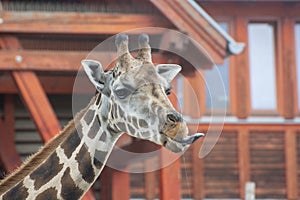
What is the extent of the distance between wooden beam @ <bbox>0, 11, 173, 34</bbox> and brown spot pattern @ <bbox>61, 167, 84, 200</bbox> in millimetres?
3211

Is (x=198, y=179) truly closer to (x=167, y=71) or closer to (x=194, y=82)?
(x=194, y=82)

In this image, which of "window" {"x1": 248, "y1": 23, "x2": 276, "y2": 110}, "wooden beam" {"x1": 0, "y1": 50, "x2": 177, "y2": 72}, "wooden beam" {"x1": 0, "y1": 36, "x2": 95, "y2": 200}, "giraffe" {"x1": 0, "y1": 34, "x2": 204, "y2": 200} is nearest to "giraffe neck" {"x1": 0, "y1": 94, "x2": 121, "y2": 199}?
"giraffe" {"x1": 0, "y1": 34, "x2": 204, "y2": 200}

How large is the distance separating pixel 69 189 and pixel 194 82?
22.4 ft

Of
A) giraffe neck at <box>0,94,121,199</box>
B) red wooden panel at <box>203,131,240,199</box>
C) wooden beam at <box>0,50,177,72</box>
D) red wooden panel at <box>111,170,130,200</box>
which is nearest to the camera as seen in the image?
giraffe neck at <box>0,94,121,199</box>

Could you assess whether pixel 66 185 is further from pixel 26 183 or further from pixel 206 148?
pixel 206 148

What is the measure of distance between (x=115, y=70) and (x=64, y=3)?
3.82 m

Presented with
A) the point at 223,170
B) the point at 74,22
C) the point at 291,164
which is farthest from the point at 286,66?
the point at 74,22

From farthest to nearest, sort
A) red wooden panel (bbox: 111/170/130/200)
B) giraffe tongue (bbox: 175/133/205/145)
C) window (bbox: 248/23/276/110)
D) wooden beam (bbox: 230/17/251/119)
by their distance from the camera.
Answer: window (bbox: 248/23/276/110)
wooden beam (bbox: 230/17/251/119)
red wooden panel (bbox: 111/170/130/200)
giraffe tongue (bbox: 175/133/205/145)

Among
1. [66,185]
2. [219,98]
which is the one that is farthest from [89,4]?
[66,185]

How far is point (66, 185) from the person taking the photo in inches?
181

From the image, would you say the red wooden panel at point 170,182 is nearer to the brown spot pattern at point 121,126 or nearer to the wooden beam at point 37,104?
the wooden beam at point 37,104

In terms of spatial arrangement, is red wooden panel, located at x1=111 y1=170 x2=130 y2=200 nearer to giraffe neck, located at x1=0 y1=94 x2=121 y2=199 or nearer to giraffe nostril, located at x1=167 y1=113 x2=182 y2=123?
giraffe neck, located at x1=0 y1=94 x2=121 y2=199

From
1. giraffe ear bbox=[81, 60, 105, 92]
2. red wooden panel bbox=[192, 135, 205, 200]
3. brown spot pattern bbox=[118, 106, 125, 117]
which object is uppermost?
giraffe ear bbox=[81, 60, 105, 92]

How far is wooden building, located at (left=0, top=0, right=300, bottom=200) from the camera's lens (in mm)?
7621
